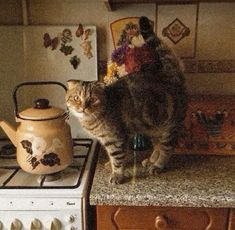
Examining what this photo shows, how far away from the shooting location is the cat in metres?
1.08

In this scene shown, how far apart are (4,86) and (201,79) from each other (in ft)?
2.97

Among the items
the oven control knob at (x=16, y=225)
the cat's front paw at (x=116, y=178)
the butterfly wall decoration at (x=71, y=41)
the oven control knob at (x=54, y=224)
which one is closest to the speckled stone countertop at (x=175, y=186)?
the cat's front paw at (x=116, y=178)

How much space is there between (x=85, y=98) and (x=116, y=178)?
1.01 ft

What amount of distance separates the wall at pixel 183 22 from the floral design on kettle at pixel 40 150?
0.56 metres

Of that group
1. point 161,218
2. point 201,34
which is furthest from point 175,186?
point 201,34

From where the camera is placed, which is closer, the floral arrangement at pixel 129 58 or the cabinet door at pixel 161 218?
the cabinet door at pixel 161 218

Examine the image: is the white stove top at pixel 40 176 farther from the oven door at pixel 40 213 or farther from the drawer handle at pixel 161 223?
the drawer handle at pixel 161 223

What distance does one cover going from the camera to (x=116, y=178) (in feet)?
3.78

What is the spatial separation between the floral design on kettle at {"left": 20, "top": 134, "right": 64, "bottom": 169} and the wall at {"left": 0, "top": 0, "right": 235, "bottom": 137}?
561mm

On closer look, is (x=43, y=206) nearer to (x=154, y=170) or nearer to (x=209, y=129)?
(x=154, y=170)

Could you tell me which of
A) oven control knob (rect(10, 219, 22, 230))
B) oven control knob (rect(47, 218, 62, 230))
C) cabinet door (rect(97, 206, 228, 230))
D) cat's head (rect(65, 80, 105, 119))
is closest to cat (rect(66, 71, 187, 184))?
cat's head (rect(65, 80, 105, 119))

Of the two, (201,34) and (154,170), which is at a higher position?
(201,34)

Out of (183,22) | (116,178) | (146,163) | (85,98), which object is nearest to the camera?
(85,98)

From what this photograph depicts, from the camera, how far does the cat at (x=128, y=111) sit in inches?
42.6
